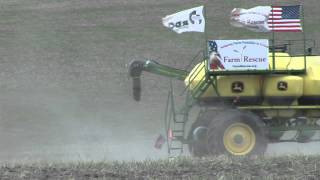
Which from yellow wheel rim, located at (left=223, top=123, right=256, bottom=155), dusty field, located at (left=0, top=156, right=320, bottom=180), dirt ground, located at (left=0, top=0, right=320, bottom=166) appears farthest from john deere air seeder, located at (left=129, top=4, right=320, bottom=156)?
dusty field, located at (left=0, top=156, right=320, bottom=180)

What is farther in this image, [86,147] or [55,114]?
[55,114]

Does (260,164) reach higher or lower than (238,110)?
lower

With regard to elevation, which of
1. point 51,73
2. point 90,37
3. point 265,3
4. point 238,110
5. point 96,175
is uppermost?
point 265,3

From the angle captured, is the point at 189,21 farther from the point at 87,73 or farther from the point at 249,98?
the point at 87,73

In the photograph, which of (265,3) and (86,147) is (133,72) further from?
(265,3)

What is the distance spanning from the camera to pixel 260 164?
8750 mm

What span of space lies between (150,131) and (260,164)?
8.20 meters

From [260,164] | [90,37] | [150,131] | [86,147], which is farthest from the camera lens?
[90,37]

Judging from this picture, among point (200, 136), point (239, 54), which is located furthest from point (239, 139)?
point (239, 54)

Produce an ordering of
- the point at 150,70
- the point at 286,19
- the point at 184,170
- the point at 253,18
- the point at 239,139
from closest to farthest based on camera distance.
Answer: the point at 184,170
the point at 239,139
the point at 286,19
the point at 253,18
the point at 150,70

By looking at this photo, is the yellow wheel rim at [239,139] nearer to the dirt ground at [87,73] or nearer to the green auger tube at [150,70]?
the dirt ground at [87,73]

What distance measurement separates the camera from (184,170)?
27.8ft

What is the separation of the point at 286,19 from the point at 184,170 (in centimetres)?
432

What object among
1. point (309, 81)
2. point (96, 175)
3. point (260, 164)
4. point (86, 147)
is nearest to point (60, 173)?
point (96, 175)
